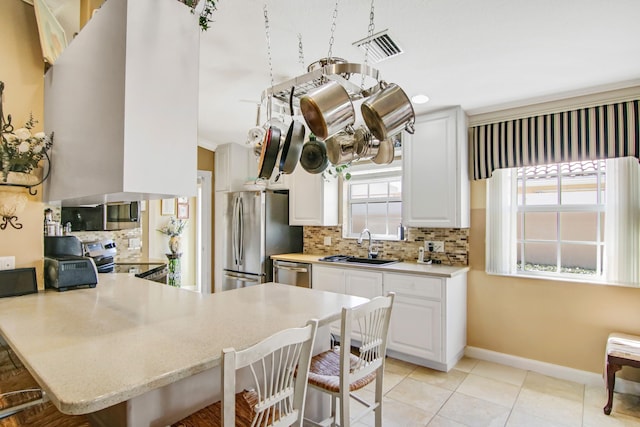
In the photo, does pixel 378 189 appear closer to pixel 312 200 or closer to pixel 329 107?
pixel 312 200

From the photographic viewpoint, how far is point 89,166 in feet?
4.55

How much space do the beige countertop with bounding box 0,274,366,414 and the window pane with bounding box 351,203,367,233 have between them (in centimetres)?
221

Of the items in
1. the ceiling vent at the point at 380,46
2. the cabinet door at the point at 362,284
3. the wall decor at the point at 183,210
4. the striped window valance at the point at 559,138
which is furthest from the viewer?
the wall decor at the point at 183,210

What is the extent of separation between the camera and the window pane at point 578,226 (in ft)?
9.57

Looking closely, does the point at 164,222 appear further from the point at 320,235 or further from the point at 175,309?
the point at 175,309

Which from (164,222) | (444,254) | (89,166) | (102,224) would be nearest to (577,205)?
(444,254)

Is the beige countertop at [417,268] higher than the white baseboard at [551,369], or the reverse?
the beige countertop at [417,268]

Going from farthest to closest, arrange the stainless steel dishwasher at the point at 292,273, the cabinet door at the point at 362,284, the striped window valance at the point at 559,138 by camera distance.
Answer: the stainless steel dishwasher at the point at 292,273 < the cabinet door at the point at 362,284 < the striped window valance at the point at 559,138

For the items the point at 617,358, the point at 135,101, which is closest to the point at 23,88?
the point at 135,101

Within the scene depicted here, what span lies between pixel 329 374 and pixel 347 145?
119 centimetres

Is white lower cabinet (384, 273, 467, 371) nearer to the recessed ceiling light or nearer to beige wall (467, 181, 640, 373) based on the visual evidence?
beige wall (467, 181, 640, 373)

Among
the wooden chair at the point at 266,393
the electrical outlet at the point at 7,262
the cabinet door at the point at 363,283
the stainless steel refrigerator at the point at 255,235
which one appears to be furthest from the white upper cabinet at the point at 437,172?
the electrical outlet at the point at 7,262

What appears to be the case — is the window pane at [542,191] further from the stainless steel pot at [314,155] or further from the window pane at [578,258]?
the stainless steel pot at [314,155]

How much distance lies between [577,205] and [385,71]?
200 cm
